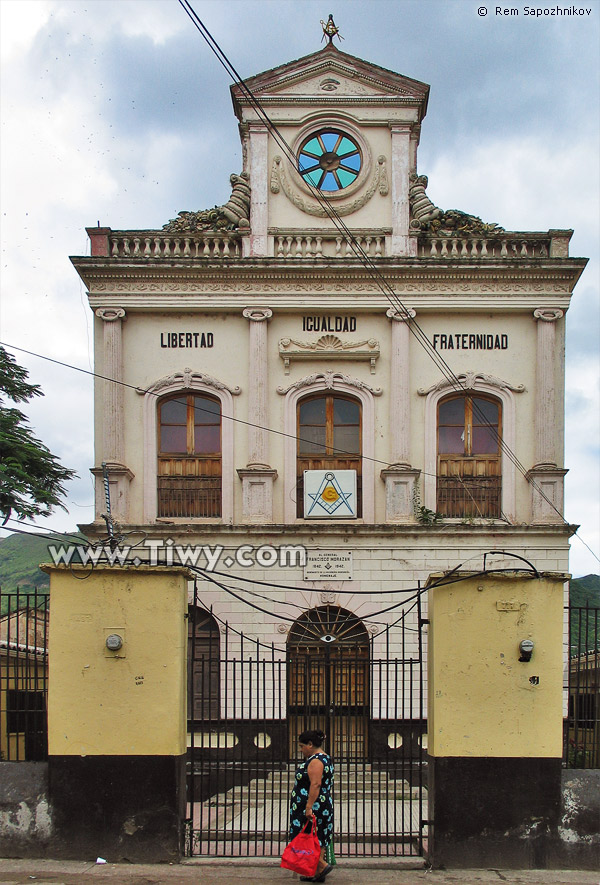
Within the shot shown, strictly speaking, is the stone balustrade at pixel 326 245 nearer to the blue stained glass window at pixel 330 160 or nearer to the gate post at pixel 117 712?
the blue stained glass window at pixel 330 160

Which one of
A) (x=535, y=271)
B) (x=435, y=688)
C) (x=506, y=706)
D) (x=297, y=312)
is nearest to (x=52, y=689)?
(x=435, y=688)

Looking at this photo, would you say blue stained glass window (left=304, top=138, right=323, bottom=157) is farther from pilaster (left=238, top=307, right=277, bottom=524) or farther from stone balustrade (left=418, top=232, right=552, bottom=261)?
pilaster (left=238, top=307, right=277, bottom=524)

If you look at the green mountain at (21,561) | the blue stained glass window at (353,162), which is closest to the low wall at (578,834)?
the blue stained glass window at (353,162)

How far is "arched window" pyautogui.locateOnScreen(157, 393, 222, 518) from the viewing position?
1648cm

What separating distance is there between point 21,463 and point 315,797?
1187 centimetres

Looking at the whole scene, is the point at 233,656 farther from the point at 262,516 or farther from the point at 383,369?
the point at 383,369

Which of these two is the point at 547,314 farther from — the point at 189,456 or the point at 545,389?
the point at 189,456

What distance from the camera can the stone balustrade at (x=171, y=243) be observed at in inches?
661

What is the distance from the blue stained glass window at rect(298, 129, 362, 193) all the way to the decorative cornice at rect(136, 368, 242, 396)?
4239 millimetres

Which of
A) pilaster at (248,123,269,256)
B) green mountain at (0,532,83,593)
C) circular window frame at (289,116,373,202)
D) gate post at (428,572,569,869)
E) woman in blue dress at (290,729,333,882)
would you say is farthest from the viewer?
green mountain at (0,532,83,593)

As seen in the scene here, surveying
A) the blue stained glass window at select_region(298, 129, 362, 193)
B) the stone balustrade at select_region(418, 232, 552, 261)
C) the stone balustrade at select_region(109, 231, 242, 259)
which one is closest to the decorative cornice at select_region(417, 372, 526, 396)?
the stone balustrade at select_region(418, 232, 552, 261)

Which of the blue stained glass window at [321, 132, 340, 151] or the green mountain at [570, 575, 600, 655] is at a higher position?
the blue stained glass window at [321, 132, 340, 151]

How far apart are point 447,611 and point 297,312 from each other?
8.47 metres

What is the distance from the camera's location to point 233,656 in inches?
611
